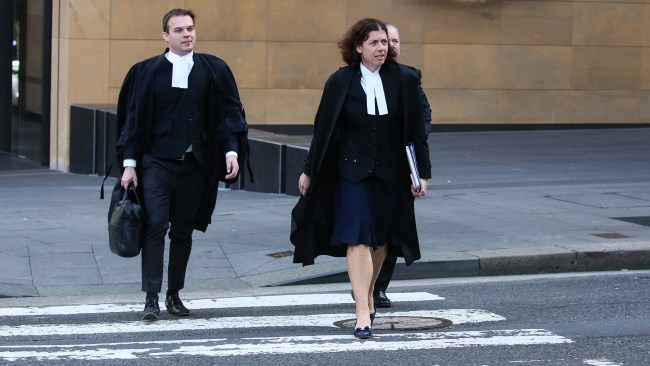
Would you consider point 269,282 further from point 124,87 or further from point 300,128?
point 300,128

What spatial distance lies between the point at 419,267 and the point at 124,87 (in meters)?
2.72

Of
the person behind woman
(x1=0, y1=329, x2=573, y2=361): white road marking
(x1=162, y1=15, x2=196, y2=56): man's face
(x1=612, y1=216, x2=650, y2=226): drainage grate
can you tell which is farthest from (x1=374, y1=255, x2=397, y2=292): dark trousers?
(x1=612, y1=216, x2=650, y2=226): drainage grate

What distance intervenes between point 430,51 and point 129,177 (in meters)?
13.5

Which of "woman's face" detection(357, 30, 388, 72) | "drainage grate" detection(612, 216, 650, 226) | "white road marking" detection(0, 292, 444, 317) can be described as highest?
"woman's face" detection(357, 30, 388, 72)

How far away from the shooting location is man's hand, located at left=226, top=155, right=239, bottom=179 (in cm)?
731

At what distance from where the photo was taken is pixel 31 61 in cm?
1958

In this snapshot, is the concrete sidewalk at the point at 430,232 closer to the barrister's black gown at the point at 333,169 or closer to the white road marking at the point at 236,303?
the white road marking at the point at 236,303

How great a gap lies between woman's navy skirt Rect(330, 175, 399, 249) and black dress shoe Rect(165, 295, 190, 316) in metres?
1.15

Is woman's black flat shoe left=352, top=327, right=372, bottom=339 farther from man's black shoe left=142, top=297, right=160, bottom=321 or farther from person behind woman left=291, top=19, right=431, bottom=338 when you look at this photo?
man's black shoe left=142, top=297, right=160, bottom=321

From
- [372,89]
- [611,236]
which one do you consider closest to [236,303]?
[372,89]

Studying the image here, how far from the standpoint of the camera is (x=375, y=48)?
6.78 meters

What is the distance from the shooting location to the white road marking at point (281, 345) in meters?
6.31

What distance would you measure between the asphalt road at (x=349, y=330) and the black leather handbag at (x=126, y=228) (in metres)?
0.45

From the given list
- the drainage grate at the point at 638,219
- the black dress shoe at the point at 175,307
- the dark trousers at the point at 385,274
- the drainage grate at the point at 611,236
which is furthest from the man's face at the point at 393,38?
the drainage grate at the point at 638,219
